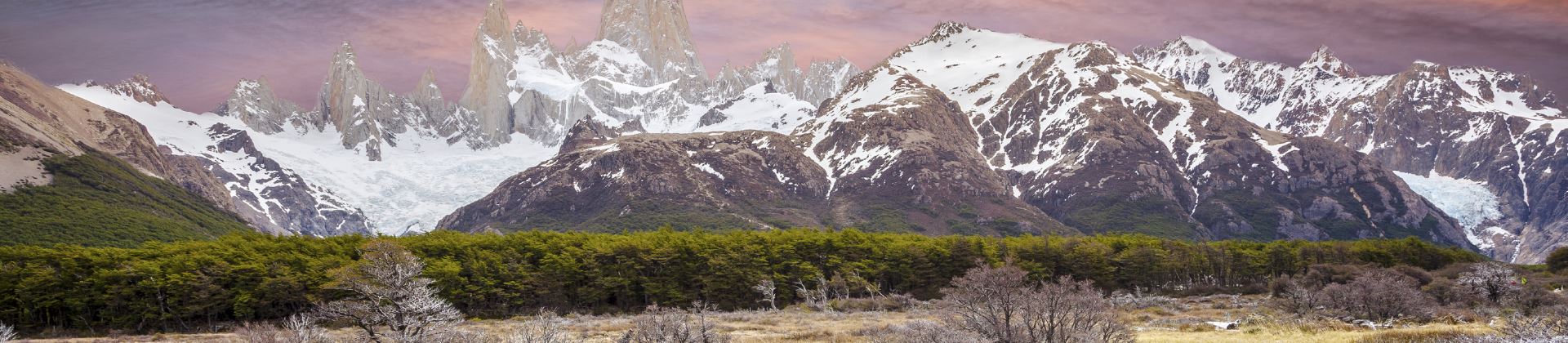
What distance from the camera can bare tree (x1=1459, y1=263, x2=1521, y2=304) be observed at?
69.3 m

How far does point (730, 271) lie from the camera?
355 ft

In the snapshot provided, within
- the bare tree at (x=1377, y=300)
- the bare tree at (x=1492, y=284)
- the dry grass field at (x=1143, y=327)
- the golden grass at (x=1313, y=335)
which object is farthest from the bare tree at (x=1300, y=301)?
the golden grass at (x=1313, y=335)

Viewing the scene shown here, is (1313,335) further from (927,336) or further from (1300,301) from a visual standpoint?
(1300,301)

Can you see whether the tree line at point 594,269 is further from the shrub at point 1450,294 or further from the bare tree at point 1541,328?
the bare tree at point 1541,328

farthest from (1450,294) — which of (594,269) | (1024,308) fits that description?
(594,269)

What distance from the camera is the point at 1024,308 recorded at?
40.7 metres

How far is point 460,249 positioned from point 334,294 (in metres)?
18.3

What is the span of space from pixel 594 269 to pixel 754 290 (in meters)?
18.6

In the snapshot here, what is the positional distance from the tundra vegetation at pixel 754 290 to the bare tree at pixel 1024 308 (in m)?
0.16

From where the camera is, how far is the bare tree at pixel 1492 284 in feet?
227

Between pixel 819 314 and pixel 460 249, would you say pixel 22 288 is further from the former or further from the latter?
pixel 819 314

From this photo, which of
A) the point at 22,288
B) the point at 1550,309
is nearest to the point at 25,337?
the point at 22,288

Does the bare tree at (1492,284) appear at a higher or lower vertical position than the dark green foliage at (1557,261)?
higher

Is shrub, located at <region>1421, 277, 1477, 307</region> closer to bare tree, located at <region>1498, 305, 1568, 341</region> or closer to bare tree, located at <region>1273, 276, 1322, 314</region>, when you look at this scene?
bare tree, located at <region>1273, 276, 1322, 314</region>
